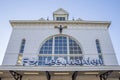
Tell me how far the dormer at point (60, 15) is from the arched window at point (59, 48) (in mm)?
3254

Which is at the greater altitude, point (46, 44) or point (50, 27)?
point (50, 27)

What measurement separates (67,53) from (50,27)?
4.19 metres

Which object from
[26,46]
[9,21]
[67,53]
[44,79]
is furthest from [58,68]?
[9,21]

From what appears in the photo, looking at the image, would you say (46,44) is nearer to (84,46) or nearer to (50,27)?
(50,27)

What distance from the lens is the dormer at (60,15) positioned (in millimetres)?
19775

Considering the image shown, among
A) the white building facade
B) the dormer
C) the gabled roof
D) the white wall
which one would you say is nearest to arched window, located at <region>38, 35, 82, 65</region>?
the white building facade

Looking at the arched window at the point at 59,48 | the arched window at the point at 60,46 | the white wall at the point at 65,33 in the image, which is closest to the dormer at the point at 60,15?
the white wall at the point at 65,33

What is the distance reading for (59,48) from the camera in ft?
55.5

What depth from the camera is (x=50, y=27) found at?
18250mm

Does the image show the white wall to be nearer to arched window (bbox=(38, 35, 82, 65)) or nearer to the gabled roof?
arched window (bbox=(38, 35, 82, 65))

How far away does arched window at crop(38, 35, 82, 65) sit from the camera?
53.6ft

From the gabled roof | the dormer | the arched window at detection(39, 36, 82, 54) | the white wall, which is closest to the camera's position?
the white wall

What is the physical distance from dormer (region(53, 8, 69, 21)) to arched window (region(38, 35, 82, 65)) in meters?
3.25

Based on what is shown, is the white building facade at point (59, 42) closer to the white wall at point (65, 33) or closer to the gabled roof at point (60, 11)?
the white wall at point (65, 33)
